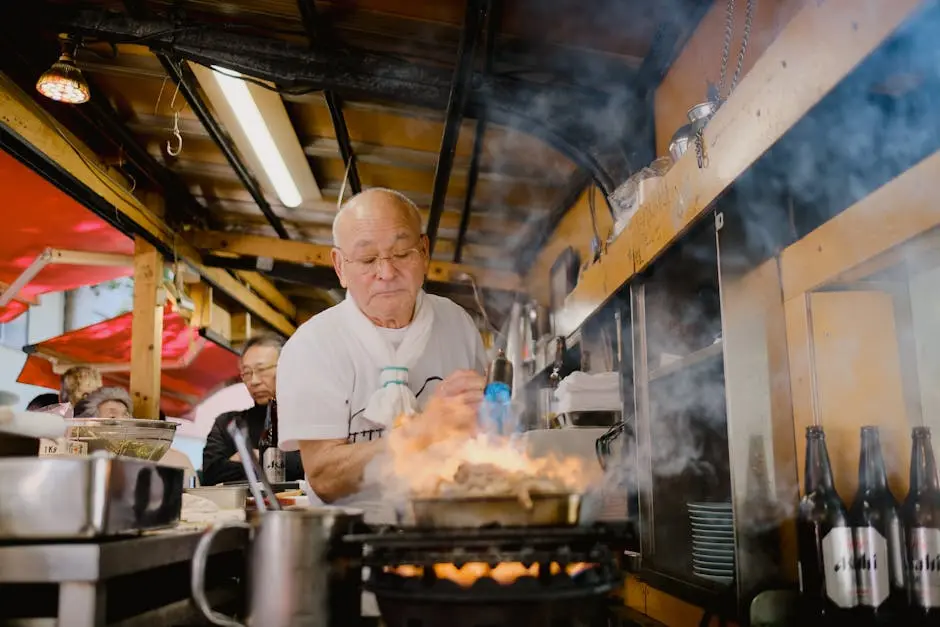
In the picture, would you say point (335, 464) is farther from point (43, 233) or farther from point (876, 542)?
point (43, 233)

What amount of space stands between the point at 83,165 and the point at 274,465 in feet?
8.74

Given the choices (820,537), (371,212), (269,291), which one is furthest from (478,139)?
(269,291)

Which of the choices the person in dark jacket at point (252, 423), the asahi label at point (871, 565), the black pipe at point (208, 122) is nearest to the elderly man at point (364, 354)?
the asahi label at point (871, 565)

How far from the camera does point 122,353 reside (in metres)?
8.40

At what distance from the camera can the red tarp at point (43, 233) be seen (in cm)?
508

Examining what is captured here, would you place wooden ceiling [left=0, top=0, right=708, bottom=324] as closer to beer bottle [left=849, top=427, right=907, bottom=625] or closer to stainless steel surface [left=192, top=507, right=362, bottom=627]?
beer bottle [left=849, top=427, right=907, bottom=625]

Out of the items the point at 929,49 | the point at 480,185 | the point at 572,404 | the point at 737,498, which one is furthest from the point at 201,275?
the point at 929,49

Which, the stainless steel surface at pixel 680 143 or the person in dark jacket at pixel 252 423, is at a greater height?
the stainless steel surface at pixel 680 143

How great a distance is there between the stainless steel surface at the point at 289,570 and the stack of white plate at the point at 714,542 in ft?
4.95

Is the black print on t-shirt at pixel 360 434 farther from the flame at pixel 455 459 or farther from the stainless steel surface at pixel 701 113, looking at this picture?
the stainless steel surface at pixel 701 113

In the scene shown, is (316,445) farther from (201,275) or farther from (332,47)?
(201,275)

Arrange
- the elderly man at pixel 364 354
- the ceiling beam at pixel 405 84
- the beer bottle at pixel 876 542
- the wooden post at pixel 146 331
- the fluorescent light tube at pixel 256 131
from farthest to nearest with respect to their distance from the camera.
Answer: the wooden post at pixel 146 331
the fluorescent light tube at pixel 256 131
the ceiling beam at pixel 405 84
the elderly man at pixel 364 354
the beer bottle at pixel 876 542

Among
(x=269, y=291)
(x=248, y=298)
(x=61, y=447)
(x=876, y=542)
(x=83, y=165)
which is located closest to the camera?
(x=876, y=542)

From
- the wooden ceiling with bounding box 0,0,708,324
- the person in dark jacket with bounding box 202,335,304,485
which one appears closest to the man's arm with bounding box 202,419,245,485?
the person in dark jacket with bounding box 202,335,304,485
